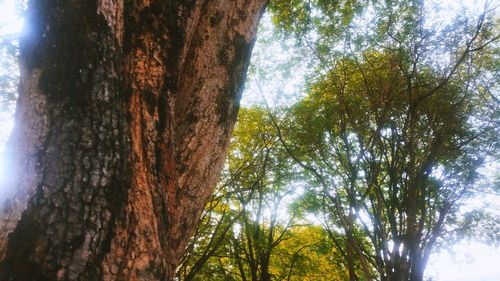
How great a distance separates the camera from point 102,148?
5.46 ft

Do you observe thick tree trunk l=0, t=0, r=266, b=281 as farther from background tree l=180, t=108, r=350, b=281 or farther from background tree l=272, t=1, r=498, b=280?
background tree l=180, t=108, r=350, b=281

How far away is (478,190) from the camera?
1405 cm

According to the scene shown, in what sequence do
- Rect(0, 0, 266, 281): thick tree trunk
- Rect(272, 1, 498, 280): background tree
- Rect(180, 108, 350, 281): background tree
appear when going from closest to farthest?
Rect(0, 0, 266, 281): thick tree trunk, Rect(272, 1, 498, 280): background tree, Rect(180, 108, 350, 281): background tree

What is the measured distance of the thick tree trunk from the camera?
1519mm

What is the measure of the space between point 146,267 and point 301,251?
737 inches

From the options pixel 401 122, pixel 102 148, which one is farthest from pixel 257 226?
pixel 102 148

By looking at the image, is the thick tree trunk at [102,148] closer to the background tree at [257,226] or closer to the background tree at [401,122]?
the background tree at [401,122]

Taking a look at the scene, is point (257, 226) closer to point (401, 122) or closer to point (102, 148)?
point (401, 122)

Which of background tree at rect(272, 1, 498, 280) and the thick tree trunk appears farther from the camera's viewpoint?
background tree at rect(272, 1, 498, 280)

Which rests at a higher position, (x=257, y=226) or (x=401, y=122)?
(x=401, y=122)

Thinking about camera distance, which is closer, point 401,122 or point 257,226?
point 401,122

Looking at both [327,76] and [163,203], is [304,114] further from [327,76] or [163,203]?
[163,203]

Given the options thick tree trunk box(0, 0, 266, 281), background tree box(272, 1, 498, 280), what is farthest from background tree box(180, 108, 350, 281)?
thick tree trunk box(0, 0, 266, 281)

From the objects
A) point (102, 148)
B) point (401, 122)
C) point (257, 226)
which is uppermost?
point (401, 122)
